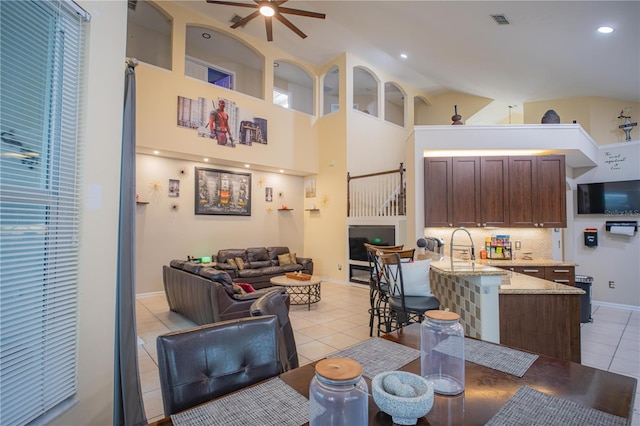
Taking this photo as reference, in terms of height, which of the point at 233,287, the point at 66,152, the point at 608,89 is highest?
the point at 608,89

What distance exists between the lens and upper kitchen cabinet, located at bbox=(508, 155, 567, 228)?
4.69 metres

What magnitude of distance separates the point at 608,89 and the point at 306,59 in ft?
21.0

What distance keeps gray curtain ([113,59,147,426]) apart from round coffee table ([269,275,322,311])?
10.2 feet

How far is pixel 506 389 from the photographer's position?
103cm

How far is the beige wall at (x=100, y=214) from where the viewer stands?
178 cm

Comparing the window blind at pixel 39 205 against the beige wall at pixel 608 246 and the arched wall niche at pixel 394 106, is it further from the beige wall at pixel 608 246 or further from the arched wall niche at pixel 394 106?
the arched wall niche at pixel 394 106

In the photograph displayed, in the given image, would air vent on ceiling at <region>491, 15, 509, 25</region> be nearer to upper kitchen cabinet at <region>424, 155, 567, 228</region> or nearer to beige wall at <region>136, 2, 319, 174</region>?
upper kitchen cabinet at <region>424, 155, 567, 228</region>

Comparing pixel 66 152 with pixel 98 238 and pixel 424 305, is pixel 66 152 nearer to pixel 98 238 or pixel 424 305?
pixel 98 238

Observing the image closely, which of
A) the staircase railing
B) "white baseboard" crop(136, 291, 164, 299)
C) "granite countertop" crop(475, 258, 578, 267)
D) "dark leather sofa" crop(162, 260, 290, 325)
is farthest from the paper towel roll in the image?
"white baseboard" crop(136, 291, 164, 299)

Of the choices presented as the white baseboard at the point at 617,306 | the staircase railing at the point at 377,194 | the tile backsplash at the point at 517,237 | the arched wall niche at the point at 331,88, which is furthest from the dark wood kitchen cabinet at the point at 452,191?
the arched wall niche at the point at 331,88

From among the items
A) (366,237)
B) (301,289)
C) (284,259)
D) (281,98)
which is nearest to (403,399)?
(301,289)

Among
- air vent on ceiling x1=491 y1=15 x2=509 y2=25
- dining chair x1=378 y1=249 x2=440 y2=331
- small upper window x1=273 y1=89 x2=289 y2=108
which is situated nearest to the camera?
dining chair x1=378 y1=249 x2=440 y2=331

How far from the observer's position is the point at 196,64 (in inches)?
296

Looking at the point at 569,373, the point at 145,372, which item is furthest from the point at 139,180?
the point at 569,373
